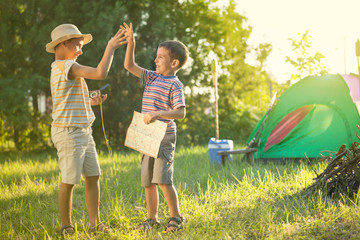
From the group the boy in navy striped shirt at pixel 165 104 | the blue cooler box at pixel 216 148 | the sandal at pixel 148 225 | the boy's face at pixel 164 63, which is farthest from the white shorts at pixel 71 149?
the blue cooler box at pixel 216 148

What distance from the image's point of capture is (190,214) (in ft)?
11.2

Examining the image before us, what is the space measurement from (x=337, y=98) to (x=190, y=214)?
3.31m

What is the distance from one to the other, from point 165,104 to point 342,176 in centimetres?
174

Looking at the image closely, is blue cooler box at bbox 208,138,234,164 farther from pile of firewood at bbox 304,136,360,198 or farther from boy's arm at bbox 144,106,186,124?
boy's arm at bbox 144,106,186,124

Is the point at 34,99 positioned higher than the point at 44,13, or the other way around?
the point at 44,13

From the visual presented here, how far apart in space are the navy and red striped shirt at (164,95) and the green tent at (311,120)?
317cm

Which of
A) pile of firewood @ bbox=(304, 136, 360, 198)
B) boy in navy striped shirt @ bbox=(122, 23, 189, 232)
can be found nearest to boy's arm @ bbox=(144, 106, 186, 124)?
boy in navy striped shirt @ bbox=(122, 23, 189, 232)

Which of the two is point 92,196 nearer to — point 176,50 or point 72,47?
point 72,47

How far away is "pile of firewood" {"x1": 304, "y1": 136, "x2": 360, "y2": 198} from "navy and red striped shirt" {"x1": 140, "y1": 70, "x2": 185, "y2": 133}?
1.47 meters

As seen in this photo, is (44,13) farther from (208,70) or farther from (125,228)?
(125,228)

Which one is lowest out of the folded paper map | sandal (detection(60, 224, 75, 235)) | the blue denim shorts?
sandal (detection(60, 224, 75, 235))

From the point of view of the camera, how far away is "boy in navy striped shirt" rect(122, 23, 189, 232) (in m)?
2.95

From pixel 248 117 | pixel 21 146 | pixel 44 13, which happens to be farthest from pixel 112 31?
pixel 248 117

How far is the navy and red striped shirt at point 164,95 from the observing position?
295cm
